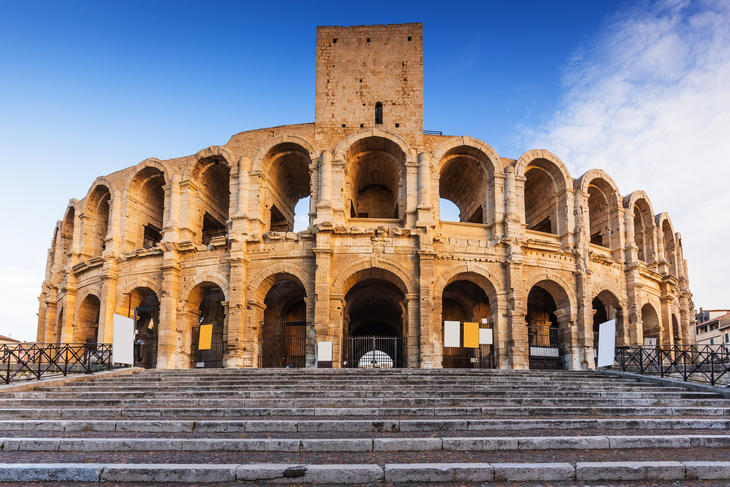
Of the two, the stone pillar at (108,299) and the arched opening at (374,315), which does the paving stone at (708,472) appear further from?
the stone pillar at (108,299)

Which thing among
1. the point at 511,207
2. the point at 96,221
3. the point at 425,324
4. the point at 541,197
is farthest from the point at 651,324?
the point at 96,221

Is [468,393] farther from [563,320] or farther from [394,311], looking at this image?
[394,311]

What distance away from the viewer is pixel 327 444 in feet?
21.7

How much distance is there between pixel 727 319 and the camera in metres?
44.0

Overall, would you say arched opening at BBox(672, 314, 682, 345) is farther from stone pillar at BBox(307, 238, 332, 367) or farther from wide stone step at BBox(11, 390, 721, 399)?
stone pillar at BBox(307, 238, 332, 367)

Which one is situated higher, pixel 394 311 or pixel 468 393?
pixel 394 311

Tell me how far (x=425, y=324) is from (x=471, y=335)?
1762mm

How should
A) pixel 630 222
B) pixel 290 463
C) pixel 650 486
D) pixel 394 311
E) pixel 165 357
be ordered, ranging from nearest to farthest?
pixel 650 486 < pixel 290 463 < pixel 165 357 < pixel 630 222 < pixel 394 311

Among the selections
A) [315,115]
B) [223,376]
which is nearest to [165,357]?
[223,376]

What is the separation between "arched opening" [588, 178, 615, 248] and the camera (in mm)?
22906

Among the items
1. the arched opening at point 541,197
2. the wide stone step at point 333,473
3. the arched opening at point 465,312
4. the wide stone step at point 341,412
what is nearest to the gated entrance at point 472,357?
the arched opening at point 465,312

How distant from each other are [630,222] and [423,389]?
16.3 metres

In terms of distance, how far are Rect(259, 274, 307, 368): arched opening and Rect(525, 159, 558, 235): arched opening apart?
11176mm

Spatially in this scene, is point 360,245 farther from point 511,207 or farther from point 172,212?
point 172,212
